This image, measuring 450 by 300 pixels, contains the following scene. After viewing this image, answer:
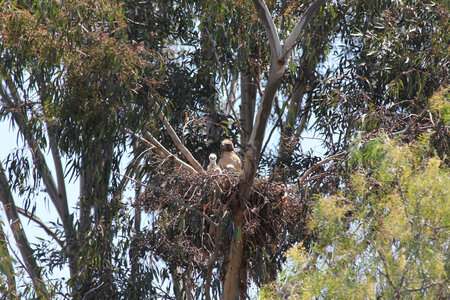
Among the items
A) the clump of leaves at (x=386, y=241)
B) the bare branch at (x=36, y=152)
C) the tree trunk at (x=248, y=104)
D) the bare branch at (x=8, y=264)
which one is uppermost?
the tree trunk at (x=248, y=104)

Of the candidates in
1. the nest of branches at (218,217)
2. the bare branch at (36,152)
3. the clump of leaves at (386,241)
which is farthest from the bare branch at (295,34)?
the bare branch at (36,152)

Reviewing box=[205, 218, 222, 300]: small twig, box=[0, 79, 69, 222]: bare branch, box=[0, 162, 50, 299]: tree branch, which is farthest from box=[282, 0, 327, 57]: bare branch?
box=[0, 162, 50, 299]: tree branch

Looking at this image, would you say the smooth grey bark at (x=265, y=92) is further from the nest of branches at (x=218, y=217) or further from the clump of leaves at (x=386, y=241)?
the clump of leaves at (x=386, y=241)

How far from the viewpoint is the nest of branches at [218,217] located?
24.0 ft

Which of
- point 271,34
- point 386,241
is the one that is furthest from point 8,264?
point 386,241

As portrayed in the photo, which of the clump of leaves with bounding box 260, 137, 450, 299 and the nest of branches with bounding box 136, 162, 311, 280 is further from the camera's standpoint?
the nest of branches with bounding box 136, 162, 311, 280

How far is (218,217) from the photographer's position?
7.12m

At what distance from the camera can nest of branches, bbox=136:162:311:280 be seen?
7.32 m

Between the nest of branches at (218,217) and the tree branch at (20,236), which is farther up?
the tree branch at (20,236)

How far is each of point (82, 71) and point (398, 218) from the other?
3.71 metres

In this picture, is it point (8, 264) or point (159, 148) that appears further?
point (159, 148)

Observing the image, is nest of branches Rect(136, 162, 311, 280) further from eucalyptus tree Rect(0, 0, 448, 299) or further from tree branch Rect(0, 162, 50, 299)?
tree branch Rect(0, 162, 50, 299)

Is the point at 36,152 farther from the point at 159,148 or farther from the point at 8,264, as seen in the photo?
the point at 8,264

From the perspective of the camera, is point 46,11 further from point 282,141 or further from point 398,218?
point 398,218
